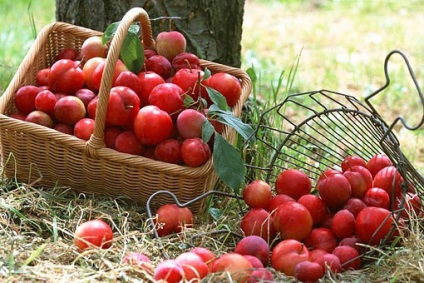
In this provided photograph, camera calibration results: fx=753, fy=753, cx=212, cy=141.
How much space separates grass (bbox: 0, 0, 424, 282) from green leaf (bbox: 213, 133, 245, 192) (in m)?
0.18

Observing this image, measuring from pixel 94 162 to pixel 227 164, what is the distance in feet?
1.52

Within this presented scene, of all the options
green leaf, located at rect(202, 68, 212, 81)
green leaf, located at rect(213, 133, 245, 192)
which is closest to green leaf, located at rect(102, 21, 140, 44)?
green leaf, located at rect(202, 68, 212, 81)

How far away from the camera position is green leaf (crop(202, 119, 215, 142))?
2414mm

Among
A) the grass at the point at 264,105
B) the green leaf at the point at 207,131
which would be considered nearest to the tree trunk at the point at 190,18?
the grass at the point at 264,105

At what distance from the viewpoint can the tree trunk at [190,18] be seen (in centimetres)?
314

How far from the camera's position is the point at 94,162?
99.8 inches

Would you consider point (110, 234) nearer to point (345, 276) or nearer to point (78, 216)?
point (78, 216)

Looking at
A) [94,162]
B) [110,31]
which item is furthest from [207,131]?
[110,31]

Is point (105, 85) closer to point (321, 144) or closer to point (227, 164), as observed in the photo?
point (227, 164)

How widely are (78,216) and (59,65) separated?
Result: 549mm

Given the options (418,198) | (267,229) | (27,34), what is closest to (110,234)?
(267,229)

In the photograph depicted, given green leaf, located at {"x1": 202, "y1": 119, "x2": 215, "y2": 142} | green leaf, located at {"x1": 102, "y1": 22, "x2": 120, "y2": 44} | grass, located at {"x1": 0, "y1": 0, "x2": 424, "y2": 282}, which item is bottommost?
grass, located at {"x1": 0, "y1": 0, "x2": 424, "y2": 282}

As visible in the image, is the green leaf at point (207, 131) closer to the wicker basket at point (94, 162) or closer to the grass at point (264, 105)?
the wicker basket at point (94, 162)

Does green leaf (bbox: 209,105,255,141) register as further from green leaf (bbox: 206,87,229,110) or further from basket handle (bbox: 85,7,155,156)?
basket handle (bbox: 85,7,155,156)
